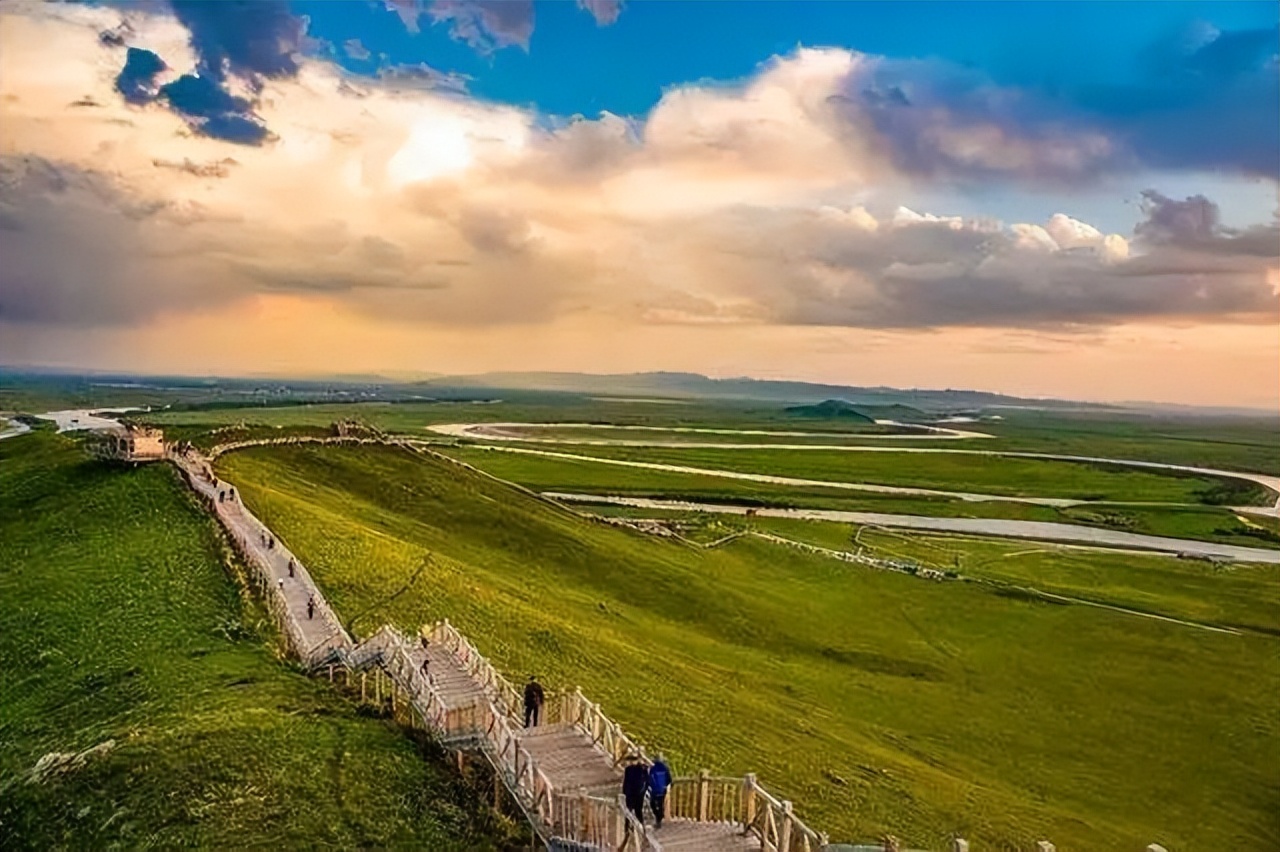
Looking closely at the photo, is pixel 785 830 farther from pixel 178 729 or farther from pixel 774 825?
pixel 178 729

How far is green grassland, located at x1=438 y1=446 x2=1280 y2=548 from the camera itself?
14350 cm

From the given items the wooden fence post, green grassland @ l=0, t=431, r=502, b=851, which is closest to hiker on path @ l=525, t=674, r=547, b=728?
green grassland @ l=0, t=431, r=502, b=851

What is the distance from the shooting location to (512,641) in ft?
161

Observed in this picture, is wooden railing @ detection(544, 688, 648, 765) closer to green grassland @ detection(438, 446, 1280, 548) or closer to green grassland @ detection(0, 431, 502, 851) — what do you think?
green grassland @ detection(0, 431, 502, 851)

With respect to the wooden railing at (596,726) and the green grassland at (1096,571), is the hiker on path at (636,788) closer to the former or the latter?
the wooden railing at (596,726)

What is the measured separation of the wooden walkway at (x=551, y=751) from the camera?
20.5m

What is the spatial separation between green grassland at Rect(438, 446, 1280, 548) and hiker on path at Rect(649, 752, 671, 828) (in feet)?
406

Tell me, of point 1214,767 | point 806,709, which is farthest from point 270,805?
point 1214,767

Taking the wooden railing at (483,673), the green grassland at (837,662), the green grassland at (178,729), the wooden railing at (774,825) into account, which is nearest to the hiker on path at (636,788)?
the wooden railing at (774,825)

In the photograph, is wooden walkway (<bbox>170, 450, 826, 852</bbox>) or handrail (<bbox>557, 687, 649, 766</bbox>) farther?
handrail (<bbox>557, 687, 649, 766</bbox>)

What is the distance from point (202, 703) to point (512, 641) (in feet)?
63.2

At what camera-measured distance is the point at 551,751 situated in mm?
25859

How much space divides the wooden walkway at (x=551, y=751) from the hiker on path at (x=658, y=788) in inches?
12.2

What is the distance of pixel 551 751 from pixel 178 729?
1159 centimetres
